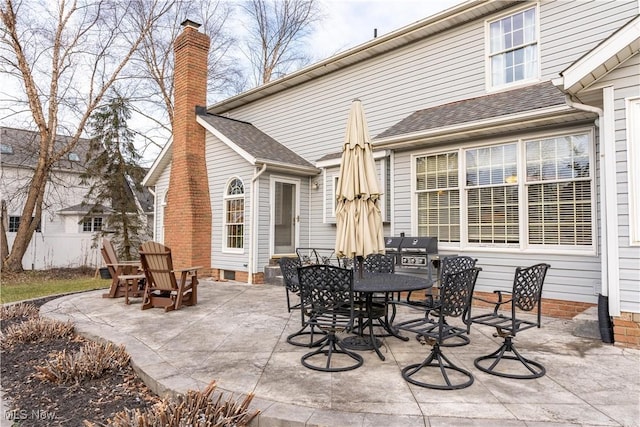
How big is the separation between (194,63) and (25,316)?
24.4ft

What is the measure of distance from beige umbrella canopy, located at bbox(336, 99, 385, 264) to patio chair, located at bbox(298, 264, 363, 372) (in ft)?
2.42

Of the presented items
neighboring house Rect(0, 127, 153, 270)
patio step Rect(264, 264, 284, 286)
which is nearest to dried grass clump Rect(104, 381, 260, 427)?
patio step Rect(264, 264, 284, 286)

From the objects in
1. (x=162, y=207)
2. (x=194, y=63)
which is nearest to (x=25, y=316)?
(x=162, y=207)

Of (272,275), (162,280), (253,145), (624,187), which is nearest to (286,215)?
(272,275)

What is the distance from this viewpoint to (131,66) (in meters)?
16.6

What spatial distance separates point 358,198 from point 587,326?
3.28 m

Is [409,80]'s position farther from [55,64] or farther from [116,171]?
[55,64]

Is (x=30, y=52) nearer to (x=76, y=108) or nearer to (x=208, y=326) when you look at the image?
(x=76, y=108)

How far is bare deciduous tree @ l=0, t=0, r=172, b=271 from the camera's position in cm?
1253

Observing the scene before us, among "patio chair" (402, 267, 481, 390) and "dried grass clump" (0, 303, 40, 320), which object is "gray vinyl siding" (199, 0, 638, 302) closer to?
"patio chair" (402, 267, 481, 390)

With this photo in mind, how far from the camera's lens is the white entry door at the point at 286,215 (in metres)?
9.82

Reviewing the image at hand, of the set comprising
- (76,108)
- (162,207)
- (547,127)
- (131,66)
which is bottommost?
(162,207)

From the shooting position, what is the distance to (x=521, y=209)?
6.20 metres

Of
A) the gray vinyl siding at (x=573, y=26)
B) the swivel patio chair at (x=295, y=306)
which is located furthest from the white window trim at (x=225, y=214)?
the gray vinyl siding at (x=573, y=26)
